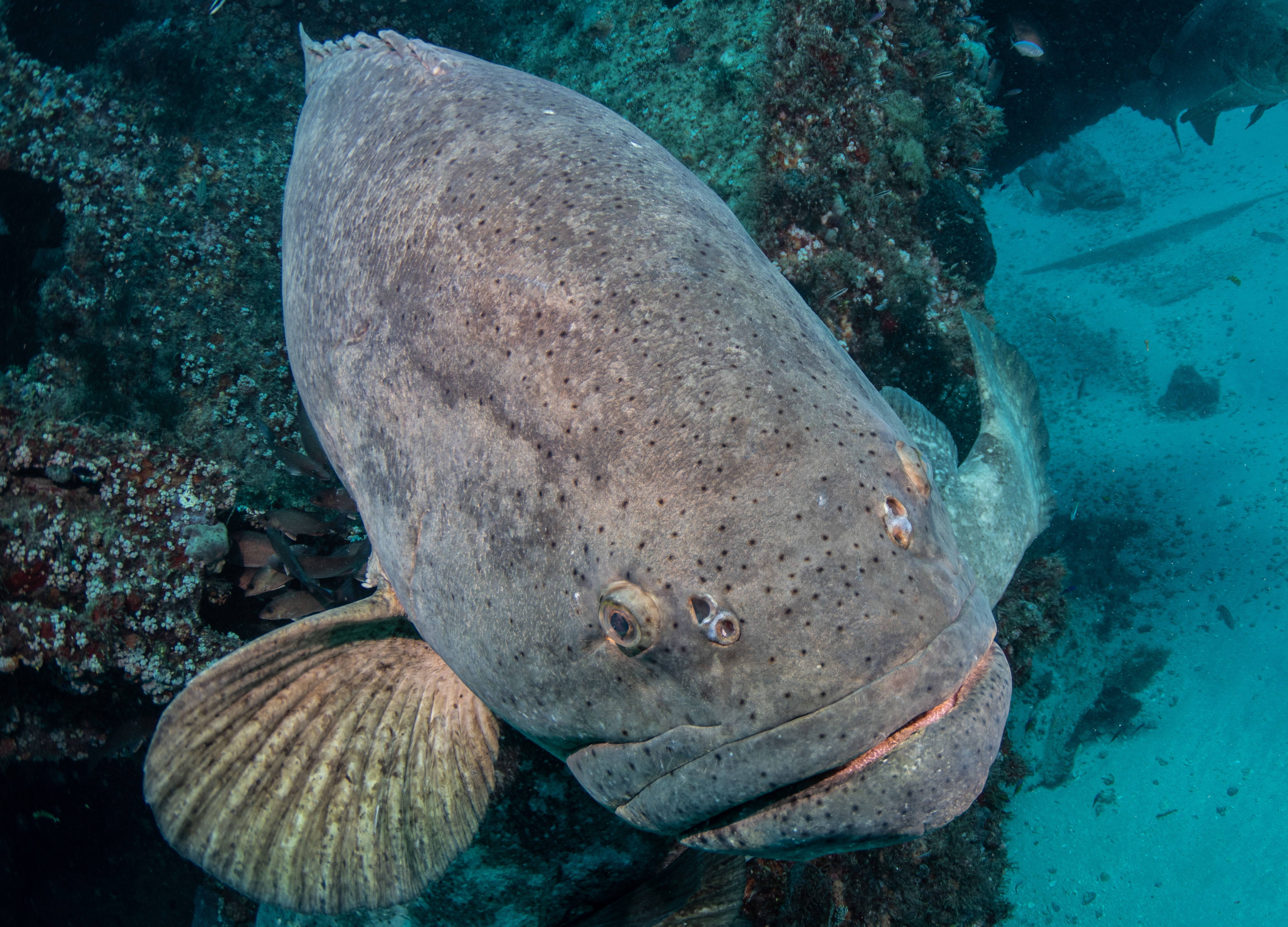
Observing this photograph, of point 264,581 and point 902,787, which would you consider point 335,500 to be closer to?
point 264,581

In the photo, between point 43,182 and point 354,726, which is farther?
point 43,182

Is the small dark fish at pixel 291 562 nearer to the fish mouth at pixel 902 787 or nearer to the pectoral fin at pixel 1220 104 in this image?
the fish mouth at pixel 902 787

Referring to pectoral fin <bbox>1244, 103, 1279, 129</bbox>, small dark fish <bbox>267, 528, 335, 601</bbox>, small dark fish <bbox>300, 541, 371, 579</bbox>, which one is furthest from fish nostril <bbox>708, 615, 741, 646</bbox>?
pectoral fin <bbox>1244, 103, 1279, 129</bbox>

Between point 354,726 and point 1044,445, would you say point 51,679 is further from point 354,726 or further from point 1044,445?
point 1044,445

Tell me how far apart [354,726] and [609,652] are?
148 cm

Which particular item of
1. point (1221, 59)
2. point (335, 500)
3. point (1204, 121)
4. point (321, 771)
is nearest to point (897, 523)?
point (321, 771)

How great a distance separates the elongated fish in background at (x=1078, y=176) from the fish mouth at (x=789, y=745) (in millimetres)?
24078

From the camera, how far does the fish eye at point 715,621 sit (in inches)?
57.5

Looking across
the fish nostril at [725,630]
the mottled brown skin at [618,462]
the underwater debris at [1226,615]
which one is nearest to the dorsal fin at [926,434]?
the mottled brown skin at [618,462]

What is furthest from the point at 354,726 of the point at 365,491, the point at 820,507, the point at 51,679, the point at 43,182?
the point at 43,182

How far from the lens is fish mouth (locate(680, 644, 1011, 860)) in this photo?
1500 millimetres

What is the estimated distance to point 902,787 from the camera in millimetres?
1492

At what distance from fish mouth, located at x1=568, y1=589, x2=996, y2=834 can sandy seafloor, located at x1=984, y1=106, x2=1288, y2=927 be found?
662cm

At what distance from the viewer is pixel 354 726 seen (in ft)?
8.20
